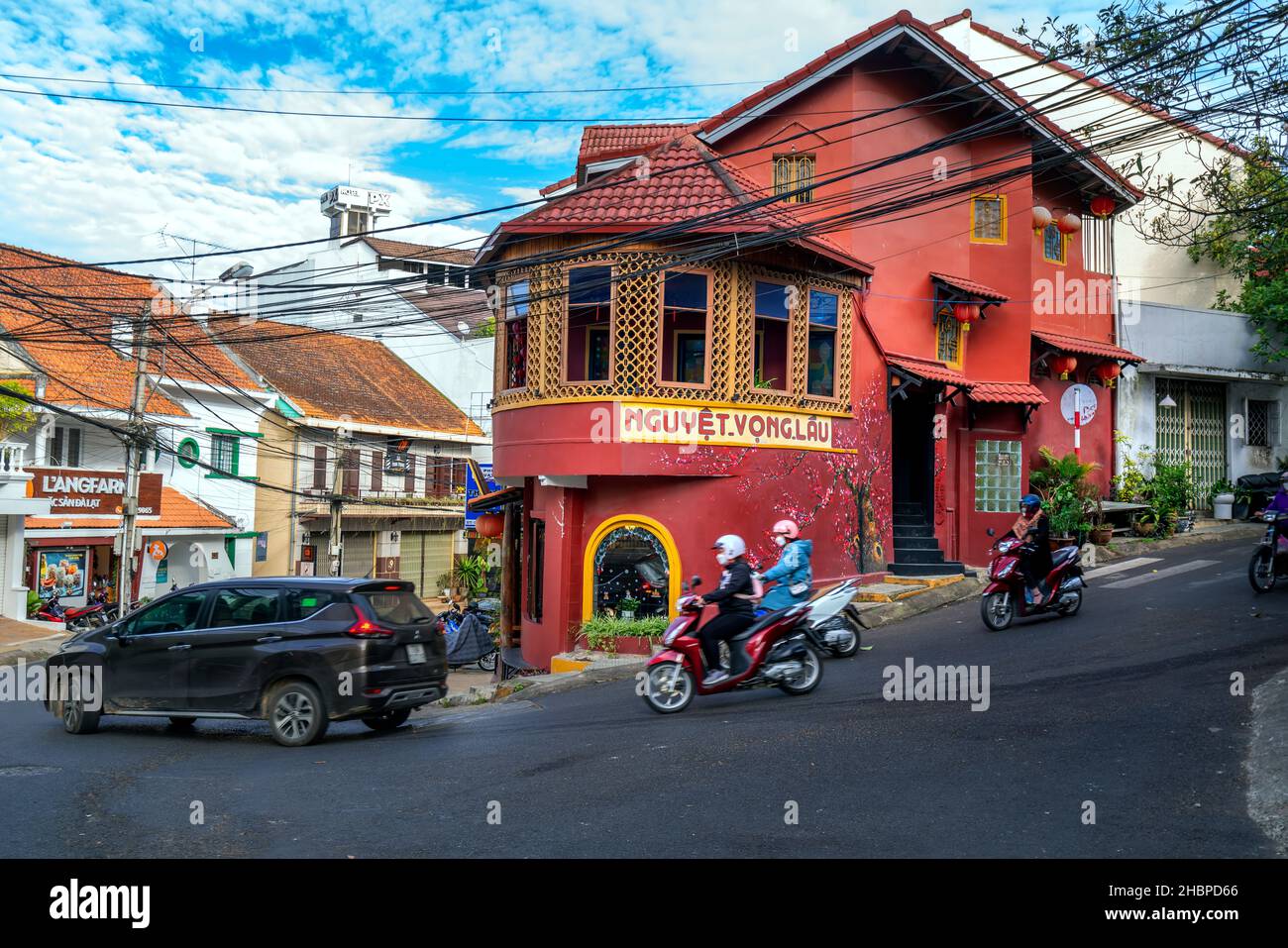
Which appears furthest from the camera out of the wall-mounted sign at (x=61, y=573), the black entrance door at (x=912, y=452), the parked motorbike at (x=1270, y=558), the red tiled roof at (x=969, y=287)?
the wall-mounted sign at (x=61, y=573)

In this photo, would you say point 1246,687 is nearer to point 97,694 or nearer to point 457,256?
point 97,694

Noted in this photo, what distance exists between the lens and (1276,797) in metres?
6.63

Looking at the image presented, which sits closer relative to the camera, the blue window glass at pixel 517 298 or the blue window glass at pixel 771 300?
the blue window glass at pixel 771 300

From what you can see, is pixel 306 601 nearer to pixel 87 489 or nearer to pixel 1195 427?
pixel 87 489

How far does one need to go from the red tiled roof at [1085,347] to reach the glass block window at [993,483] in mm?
2467

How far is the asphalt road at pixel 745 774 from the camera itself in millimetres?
6402

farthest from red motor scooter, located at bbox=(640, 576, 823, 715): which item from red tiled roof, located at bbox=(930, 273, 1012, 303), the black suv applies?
red tiled roof, located at bbox=(930, 273, 1012, 303)

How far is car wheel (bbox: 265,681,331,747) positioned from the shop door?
63.8 ft

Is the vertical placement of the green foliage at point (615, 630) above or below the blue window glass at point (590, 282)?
below

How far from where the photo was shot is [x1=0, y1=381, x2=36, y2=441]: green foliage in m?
23.8

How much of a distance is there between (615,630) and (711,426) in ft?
11.1

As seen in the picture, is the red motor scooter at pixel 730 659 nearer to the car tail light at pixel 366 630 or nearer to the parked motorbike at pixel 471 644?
the car tail light at pixel 366 630

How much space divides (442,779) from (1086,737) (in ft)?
16.6

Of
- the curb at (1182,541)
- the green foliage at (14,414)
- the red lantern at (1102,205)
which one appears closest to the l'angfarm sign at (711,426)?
the curb at (1182,541)
